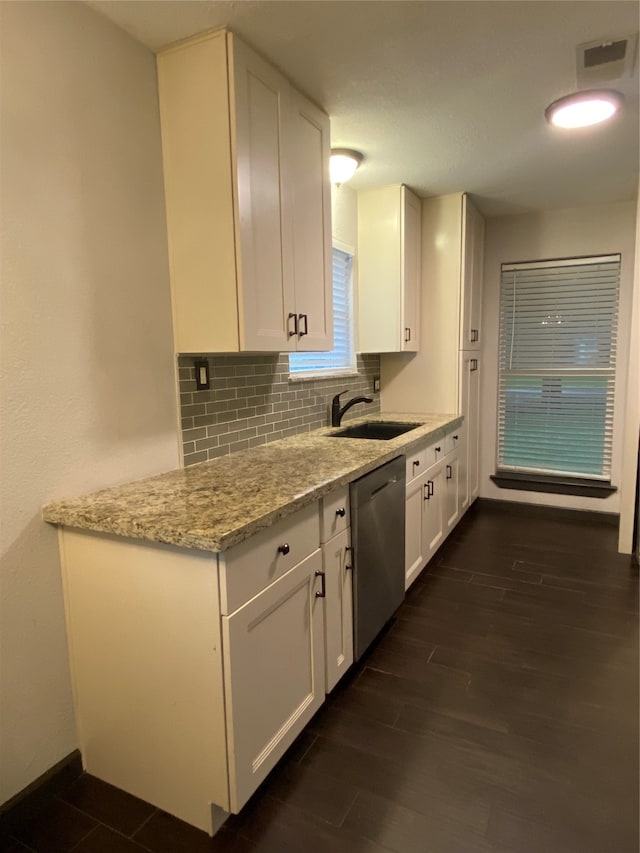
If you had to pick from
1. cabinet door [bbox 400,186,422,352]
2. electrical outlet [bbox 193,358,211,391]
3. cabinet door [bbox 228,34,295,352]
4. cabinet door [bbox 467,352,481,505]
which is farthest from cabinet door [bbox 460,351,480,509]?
electrical outlet [bbox 193,358,211,391]

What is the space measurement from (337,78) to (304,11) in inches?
15.8

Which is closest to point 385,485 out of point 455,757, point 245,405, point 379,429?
point 245,405

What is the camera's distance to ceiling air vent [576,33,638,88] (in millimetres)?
1746

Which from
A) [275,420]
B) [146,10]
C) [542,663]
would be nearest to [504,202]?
[275,420]

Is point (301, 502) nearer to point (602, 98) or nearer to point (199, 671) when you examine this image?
point (199, 671)

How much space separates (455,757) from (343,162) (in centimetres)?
267

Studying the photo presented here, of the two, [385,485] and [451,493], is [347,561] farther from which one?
[451,493]

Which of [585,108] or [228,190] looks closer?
[228,190]

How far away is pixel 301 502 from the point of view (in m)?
1.55

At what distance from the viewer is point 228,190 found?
5.63 feet

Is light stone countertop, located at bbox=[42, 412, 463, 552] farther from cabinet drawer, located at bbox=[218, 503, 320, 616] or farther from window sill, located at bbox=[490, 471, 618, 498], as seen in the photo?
window sill, located at bbox=[490, 471, 618, 498]

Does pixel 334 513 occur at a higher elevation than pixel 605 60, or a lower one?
lower

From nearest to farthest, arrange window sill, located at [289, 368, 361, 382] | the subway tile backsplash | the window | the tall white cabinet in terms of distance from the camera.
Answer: the subway tile backsplash
window sill, located at [289, 368, 361, 382]
the window
the tall white cabinet

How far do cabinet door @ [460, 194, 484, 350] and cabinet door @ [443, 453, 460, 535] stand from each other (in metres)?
0.85
